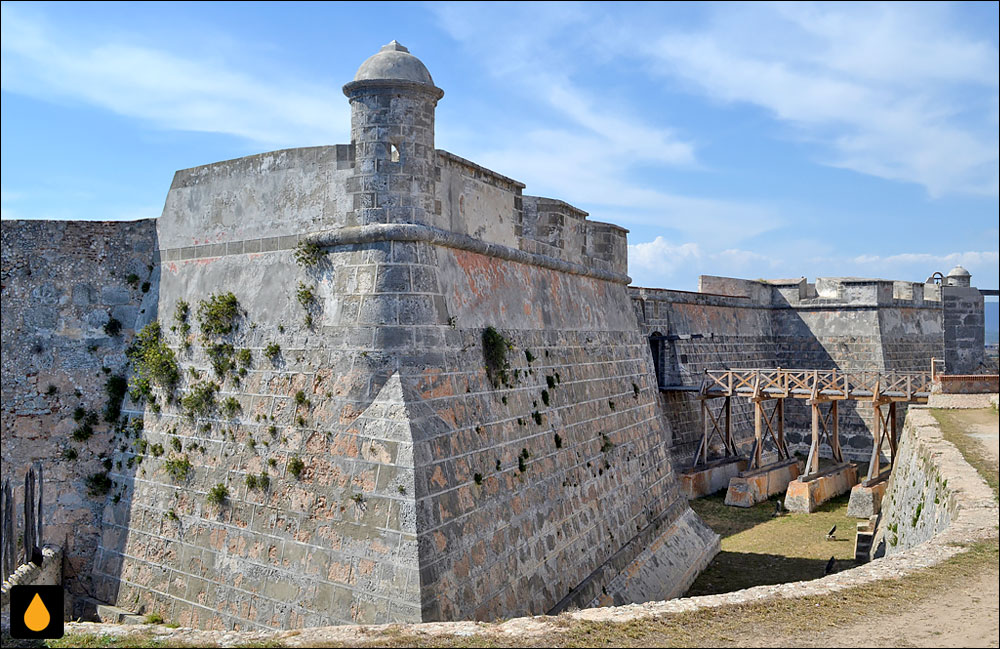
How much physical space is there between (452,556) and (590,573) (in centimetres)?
351

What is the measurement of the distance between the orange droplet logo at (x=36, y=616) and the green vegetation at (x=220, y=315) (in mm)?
3738

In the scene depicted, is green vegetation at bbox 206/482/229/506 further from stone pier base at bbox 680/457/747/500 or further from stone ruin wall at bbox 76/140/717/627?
stone pier base at bbox 680/457/747/500

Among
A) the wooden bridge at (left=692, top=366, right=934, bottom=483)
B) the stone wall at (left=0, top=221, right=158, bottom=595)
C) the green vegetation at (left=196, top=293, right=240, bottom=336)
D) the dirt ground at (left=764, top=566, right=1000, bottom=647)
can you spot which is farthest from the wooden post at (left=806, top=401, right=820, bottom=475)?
the stone wall at (left=0, top=221, right=158, bottom=595)

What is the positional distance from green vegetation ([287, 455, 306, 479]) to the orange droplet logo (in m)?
2.63

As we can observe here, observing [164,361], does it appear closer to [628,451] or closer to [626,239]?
[628,451]

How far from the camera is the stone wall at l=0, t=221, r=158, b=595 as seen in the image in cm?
1120

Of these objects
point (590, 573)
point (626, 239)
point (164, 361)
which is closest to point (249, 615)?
point (164, 361)

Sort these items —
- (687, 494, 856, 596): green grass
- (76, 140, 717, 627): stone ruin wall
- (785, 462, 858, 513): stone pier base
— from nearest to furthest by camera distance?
(76, 140, 717, 627): stone ruin wall
(687, 494, 856, 596): green grass
(785, 462, 858, 513): stone pier base

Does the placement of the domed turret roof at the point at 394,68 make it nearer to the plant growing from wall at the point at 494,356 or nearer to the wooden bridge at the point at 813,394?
the plant growing from wall at the point at 494,356

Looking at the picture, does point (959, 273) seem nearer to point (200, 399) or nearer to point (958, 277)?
point (958, 277)

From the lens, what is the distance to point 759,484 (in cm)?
2000

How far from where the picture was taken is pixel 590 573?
10.8m

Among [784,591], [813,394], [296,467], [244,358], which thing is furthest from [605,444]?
[813,394]

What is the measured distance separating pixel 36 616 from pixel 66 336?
5663 millimetres
